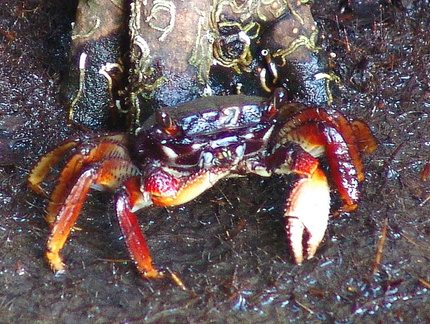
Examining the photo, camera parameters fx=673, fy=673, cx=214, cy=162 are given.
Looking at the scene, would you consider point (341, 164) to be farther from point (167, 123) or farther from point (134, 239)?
point (134, 239)

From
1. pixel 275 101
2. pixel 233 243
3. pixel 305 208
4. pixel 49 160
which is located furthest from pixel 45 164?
pixel 305 208

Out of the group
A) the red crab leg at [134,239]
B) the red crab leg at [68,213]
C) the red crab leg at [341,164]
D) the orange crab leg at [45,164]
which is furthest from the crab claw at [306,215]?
the orange crab leg at [45,164]

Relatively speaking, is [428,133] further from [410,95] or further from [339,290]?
[339,290]

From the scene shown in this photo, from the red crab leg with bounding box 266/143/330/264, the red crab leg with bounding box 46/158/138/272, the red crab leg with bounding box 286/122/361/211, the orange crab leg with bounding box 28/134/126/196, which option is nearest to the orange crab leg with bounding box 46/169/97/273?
the red crab leg with bounding box 46/158/138/272

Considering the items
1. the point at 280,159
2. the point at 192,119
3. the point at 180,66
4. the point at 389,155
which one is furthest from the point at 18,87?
the point at 389,155

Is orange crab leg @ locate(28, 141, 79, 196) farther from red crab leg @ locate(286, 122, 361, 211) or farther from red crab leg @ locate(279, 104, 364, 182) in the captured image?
red crab leg @ locate(286, 122, 361, 211)

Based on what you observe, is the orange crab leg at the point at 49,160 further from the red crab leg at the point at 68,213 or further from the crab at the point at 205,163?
the red crab leg at the point at 68,213

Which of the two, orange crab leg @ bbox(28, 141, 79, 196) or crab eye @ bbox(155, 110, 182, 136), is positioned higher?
crab eye @ bbox(155, 110, 182, 136)
